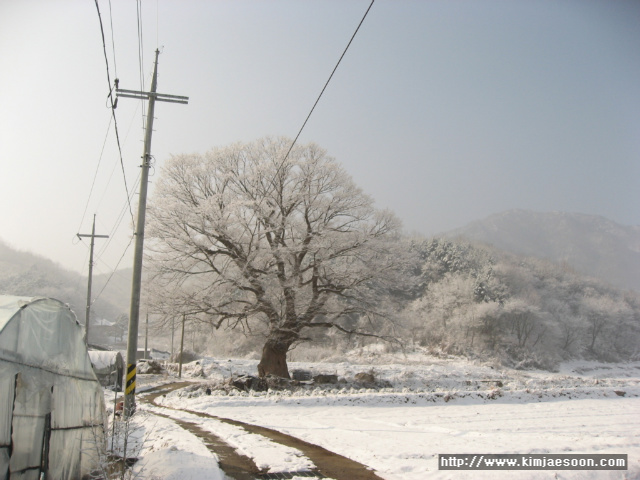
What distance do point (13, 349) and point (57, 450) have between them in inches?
70.4

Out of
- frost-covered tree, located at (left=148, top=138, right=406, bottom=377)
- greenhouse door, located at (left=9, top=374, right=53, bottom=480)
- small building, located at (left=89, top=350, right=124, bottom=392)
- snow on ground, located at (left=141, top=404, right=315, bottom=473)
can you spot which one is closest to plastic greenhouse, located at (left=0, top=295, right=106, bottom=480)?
greenhouse door, located at (left=9, top=374, right=53, bottom=480)

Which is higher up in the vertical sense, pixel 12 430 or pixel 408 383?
pixel 12 430

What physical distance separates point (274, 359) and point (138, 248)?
39.2 feet

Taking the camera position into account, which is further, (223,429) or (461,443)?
(223,429)

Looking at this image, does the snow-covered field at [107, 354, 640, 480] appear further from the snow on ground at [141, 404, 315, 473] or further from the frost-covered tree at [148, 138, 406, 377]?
the frost-covered tree at [148, 138, 406, 377]

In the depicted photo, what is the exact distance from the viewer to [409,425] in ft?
42.1

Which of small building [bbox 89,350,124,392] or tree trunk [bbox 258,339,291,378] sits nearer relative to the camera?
tree trunk [bbox 258,339,291,378]

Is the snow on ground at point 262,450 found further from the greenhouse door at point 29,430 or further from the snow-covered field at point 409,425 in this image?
the greenhouse door at point 29,430

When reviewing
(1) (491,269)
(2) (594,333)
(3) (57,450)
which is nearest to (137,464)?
(3) (57,450)

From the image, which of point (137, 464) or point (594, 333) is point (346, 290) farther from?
point (594, 333)

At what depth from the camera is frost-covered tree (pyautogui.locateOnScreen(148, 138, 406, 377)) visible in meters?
22.4

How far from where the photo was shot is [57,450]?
266 inches

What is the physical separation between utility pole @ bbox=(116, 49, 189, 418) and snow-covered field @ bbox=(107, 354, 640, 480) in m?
1.22

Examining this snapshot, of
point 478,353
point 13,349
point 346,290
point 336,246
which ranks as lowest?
Result: point 478,353
